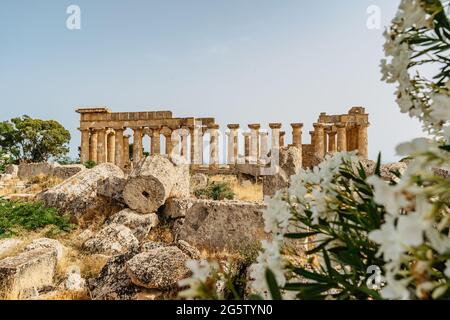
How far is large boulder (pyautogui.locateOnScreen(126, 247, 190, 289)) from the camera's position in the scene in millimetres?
4918

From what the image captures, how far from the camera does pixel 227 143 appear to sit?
29.6 meters

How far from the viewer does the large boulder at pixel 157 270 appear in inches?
194

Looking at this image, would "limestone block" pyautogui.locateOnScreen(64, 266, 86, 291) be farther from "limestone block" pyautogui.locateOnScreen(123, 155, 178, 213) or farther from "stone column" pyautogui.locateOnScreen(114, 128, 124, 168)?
"stone column" pyautogui.locateOnScreen(114, 128, 124, 168)

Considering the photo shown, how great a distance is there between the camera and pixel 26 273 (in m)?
5.58

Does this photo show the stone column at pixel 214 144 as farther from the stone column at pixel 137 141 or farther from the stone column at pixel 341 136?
the stone column at pixel 341 136

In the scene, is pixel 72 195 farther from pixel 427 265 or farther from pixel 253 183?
pixel 253 183

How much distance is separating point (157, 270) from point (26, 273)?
6.60ft

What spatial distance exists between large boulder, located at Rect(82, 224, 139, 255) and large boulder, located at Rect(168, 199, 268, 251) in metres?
1.05

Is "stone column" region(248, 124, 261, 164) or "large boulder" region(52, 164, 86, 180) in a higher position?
"stone column" region(248, 124, 261, 164)

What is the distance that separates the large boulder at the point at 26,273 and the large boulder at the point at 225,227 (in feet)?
8.40

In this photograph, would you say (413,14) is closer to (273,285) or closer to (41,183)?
(273,285)

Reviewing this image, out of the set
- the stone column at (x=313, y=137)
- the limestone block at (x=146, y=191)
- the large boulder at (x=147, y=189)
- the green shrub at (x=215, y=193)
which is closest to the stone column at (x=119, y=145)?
the stone column at (x=313, y=137)

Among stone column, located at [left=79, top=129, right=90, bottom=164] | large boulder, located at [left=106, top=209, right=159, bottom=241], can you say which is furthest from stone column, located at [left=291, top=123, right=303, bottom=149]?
large boulder, located at [left=106, top=209, right=159, bottom=241]
